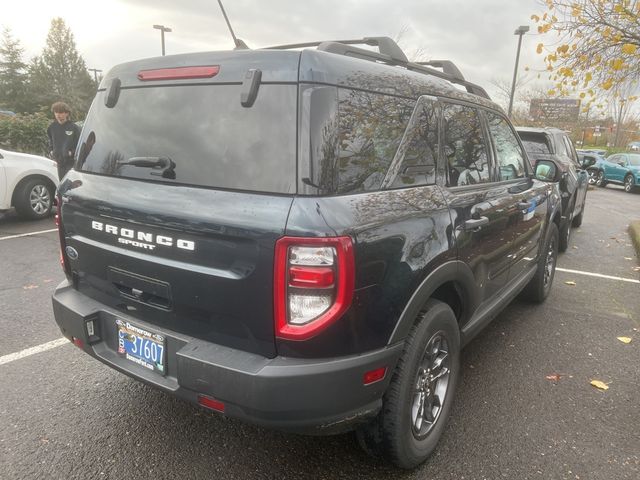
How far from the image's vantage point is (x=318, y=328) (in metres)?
1.75

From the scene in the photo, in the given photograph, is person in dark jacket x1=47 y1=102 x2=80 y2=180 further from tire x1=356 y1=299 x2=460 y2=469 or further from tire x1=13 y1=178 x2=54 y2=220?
tire x1=356 y1=299 x2=460 y2=469

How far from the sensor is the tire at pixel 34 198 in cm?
748

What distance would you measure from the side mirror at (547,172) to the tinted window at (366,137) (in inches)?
97.3

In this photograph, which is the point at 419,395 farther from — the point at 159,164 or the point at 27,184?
the point at 27,184

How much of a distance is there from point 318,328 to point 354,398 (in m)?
0.36

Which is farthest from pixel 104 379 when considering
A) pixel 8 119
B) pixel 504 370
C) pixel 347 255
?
pixel 8 119

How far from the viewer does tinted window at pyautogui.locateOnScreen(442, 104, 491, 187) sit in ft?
8.51

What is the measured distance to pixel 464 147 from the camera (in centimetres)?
280

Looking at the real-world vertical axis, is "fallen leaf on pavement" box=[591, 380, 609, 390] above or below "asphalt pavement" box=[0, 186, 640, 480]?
below

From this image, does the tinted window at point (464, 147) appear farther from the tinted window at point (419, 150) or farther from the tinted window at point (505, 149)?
the tinted window at point (505, 149)

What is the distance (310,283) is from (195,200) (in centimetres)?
60

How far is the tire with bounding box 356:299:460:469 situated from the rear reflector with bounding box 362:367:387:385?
0.52 feet

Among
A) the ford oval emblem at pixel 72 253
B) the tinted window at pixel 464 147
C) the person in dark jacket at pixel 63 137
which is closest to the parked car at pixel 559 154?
the tinted window at pixel 464 147

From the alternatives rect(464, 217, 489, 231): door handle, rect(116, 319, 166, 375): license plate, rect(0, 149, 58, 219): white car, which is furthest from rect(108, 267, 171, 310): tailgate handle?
rect(0, 149, 58, 219): white car
